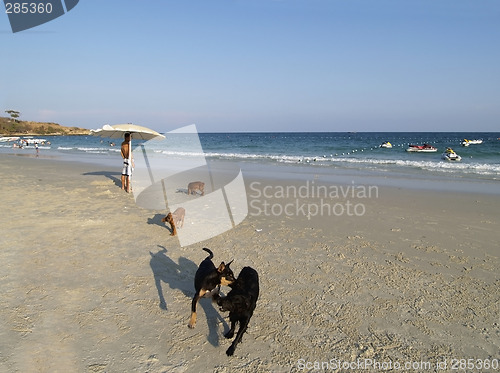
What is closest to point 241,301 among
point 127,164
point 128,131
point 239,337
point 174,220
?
point 239,337

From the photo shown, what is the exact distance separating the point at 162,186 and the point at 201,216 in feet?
16.7

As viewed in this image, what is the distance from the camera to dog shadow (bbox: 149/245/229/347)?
3.78 metres

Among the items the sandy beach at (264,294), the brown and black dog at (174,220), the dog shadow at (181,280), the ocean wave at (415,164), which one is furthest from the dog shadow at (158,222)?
the ocean wave at (415,164)

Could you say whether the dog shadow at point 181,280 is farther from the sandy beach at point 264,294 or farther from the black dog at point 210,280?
the black dog at point 210,280

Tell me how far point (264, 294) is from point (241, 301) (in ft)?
4.37

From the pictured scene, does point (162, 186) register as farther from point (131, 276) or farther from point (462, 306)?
point (462, 306)

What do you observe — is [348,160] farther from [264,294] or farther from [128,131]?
[264,294]

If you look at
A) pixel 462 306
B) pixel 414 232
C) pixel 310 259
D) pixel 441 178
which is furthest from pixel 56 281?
pixel 441 178

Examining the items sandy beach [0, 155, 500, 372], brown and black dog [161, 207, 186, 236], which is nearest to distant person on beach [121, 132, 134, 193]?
sandy beach [0, 155, 500, 372]

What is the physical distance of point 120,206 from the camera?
8.81m

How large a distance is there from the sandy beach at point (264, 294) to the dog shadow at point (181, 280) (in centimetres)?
2

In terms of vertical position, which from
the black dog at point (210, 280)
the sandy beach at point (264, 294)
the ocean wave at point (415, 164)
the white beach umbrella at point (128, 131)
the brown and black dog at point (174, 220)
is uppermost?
Answer: the white beach umbrella at point (128, 131)

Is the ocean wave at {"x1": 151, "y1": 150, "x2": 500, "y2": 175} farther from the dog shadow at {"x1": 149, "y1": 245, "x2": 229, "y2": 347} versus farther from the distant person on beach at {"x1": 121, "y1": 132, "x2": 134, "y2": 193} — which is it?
the dog shadow at {"x1": 149, "y1": 245, "x2": 229, "y2": 347}

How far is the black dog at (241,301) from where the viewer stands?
3.14 metres
